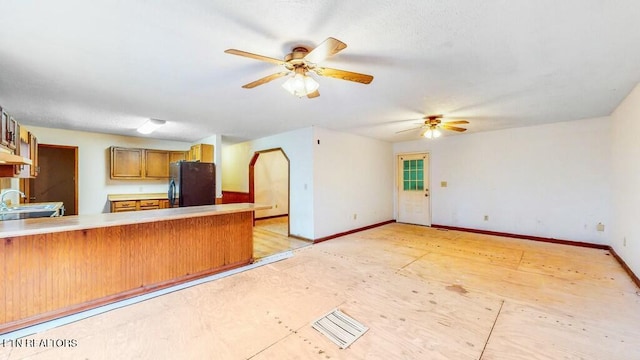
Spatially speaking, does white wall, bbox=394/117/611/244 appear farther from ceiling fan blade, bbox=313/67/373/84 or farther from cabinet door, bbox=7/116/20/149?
cabinet door, bbox=7/116/20/149

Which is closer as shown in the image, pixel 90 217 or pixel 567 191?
pixel 90 217

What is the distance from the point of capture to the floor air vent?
6.45 ft

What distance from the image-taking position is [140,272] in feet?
9.04

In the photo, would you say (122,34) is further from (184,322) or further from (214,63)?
(184,322)

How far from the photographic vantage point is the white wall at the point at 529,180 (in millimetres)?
4438

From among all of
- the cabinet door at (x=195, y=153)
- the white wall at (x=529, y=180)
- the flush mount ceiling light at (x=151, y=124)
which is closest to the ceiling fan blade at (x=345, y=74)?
the flush mount ceiling light at (x=151, y=124)

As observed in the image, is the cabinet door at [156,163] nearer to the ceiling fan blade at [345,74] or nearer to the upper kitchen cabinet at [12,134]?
the upper kitchen cabinet at [12,134]

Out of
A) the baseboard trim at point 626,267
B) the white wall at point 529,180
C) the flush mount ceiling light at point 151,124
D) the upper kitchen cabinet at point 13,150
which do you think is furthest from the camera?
the white wall at point 529,180

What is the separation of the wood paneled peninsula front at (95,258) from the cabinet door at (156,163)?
3.62 m

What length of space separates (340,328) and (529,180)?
5.13 metres

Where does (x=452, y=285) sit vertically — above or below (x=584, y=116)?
below

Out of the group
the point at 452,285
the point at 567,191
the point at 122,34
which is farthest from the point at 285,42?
the point at 567,191

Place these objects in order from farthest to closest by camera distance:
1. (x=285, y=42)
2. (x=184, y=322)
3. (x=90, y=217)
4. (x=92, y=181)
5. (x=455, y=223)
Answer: (x=455, y=223)
(x=92, y=181)
(x=90, y=217)
(x=184, y=322)
(x=285, y=42)

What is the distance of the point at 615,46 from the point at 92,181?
804 centimetres
